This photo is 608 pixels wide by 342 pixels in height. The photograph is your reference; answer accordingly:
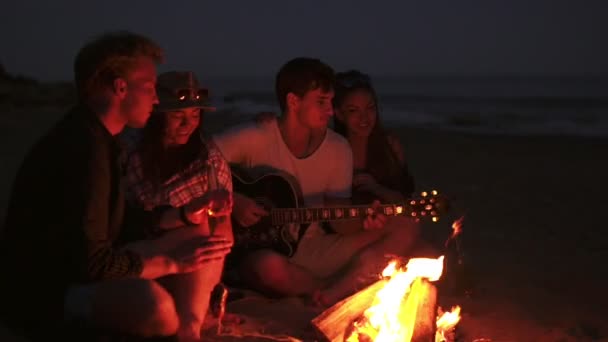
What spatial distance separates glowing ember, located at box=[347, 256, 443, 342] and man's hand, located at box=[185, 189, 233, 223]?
0.97m

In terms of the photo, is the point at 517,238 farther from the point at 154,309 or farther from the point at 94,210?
the point at 94,210

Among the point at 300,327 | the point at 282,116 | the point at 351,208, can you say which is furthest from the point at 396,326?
the point at 282,116

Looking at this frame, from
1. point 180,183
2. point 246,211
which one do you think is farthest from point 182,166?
point 246,211

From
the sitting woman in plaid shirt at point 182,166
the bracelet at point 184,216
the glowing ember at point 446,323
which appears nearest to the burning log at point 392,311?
the glowing ember at point 446,323

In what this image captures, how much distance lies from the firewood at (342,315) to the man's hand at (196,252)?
679mm

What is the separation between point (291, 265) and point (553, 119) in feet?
64.1

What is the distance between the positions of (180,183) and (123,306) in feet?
3.74

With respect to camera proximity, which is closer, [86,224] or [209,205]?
[86,224]

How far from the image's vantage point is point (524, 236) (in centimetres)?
644

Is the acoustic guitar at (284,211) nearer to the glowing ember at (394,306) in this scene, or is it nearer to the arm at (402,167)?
the arm at (402,167)

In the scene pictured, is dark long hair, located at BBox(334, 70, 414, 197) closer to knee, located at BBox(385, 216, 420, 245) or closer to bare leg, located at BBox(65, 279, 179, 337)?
knee, located at BBox(385, 216, 420, 245)

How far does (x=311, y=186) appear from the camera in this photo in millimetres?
4691

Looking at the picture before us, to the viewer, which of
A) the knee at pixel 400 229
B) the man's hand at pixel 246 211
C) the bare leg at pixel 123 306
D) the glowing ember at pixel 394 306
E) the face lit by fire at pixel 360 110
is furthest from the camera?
the face lit by fire at pixel 360 110

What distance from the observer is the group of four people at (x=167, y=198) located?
288 centimetres
